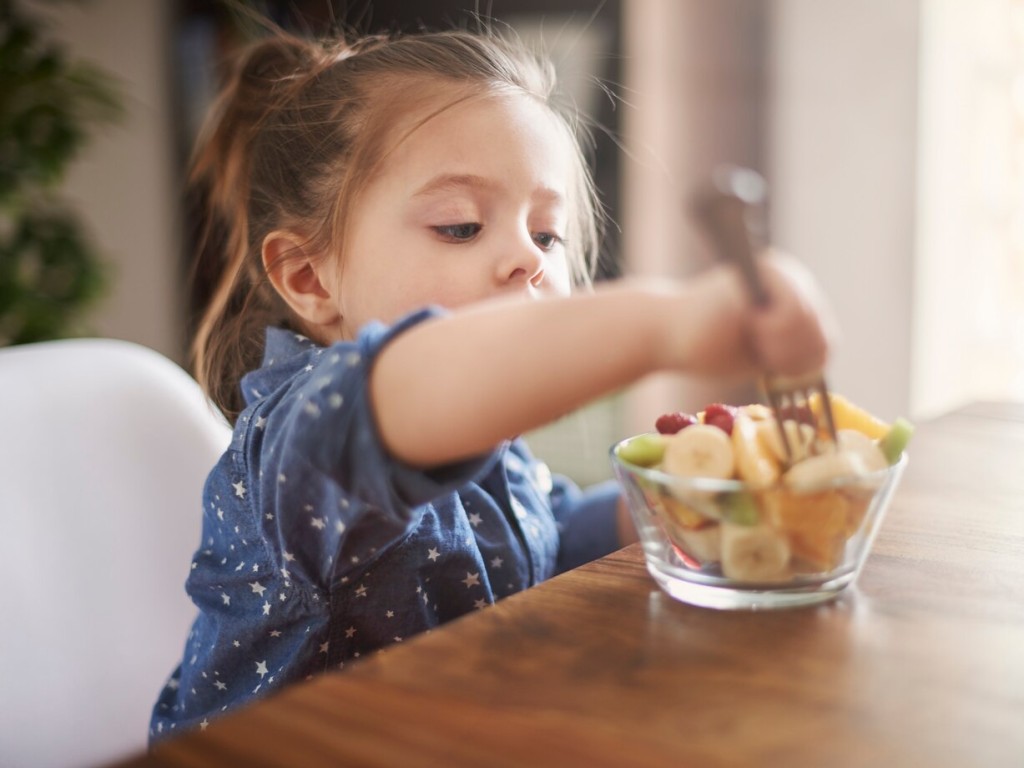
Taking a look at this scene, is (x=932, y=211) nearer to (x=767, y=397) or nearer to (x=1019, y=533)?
(x=1019, y=533)

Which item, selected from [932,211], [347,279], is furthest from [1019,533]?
[932,211]

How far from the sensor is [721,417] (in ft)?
1.96

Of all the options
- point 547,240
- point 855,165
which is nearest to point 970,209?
point 855,165

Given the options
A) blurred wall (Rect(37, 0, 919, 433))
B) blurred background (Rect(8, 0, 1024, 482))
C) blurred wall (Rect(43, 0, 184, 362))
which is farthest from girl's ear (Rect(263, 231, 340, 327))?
blurred wall (Rect(43, 0, 184, 362))

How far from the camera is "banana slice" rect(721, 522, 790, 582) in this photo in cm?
52

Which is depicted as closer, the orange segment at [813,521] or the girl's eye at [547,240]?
the orange segment at [813,521]

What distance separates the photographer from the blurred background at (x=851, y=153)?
2.48 meters

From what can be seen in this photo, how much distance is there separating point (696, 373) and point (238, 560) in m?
0.50

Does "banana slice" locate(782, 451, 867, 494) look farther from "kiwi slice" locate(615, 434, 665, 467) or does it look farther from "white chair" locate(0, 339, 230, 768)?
"white chair" locate(0, 339, 230, 768)

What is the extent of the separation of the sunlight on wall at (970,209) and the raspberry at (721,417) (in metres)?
2.09

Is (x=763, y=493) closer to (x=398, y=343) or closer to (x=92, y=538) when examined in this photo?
(x=398, y=343)

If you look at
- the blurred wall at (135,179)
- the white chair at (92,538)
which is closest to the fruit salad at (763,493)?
the white chair at (92,538)

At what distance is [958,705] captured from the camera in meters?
0.43

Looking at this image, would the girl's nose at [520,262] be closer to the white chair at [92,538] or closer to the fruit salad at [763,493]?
the fruit salad at [763,493]
